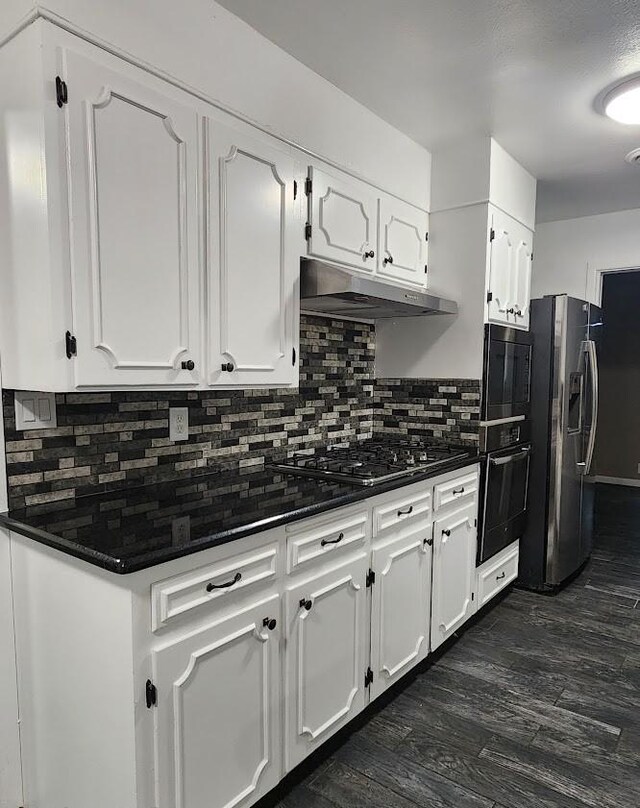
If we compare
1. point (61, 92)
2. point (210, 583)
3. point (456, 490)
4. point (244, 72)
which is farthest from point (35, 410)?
point (456, 490)

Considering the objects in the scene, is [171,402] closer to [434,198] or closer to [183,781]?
[183,781]

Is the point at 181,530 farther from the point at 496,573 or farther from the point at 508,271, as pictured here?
the point at 508,271

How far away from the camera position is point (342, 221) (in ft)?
7.70

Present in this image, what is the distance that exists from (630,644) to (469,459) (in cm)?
123

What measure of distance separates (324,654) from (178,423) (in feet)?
3.10

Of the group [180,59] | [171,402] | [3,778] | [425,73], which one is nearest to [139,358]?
[171,402]

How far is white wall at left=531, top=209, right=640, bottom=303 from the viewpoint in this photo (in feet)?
12.8

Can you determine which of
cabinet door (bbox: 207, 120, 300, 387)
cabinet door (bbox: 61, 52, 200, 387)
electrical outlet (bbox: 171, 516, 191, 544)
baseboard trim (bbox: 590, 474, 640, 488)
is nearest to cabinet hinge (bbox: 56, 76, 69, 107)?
cabinet door (bbox: 61, 52, 200, 387)

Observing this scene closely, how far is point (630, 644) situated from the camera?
2762 millimetres

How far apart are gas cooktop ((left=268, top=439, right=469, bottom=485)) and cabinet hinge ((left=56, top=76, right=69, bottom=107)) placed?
1.43m

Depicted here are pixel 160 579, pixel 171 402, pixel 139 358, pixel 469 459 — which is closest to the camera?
pixel 160 579

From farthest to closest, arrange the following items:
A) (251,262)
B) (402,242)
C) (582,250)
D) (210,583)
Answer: (582,250), (402,242), (251,262), (210,583)

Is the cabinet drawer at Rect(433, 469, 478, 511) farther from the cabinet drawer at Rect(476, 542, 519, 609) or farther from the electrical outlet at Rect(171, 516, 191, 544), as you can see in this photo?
the electrical outlet at Rect(171, 516, 191, 544)

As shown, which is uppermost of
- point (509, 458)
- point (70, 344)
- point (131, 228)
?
point (131, 228)
